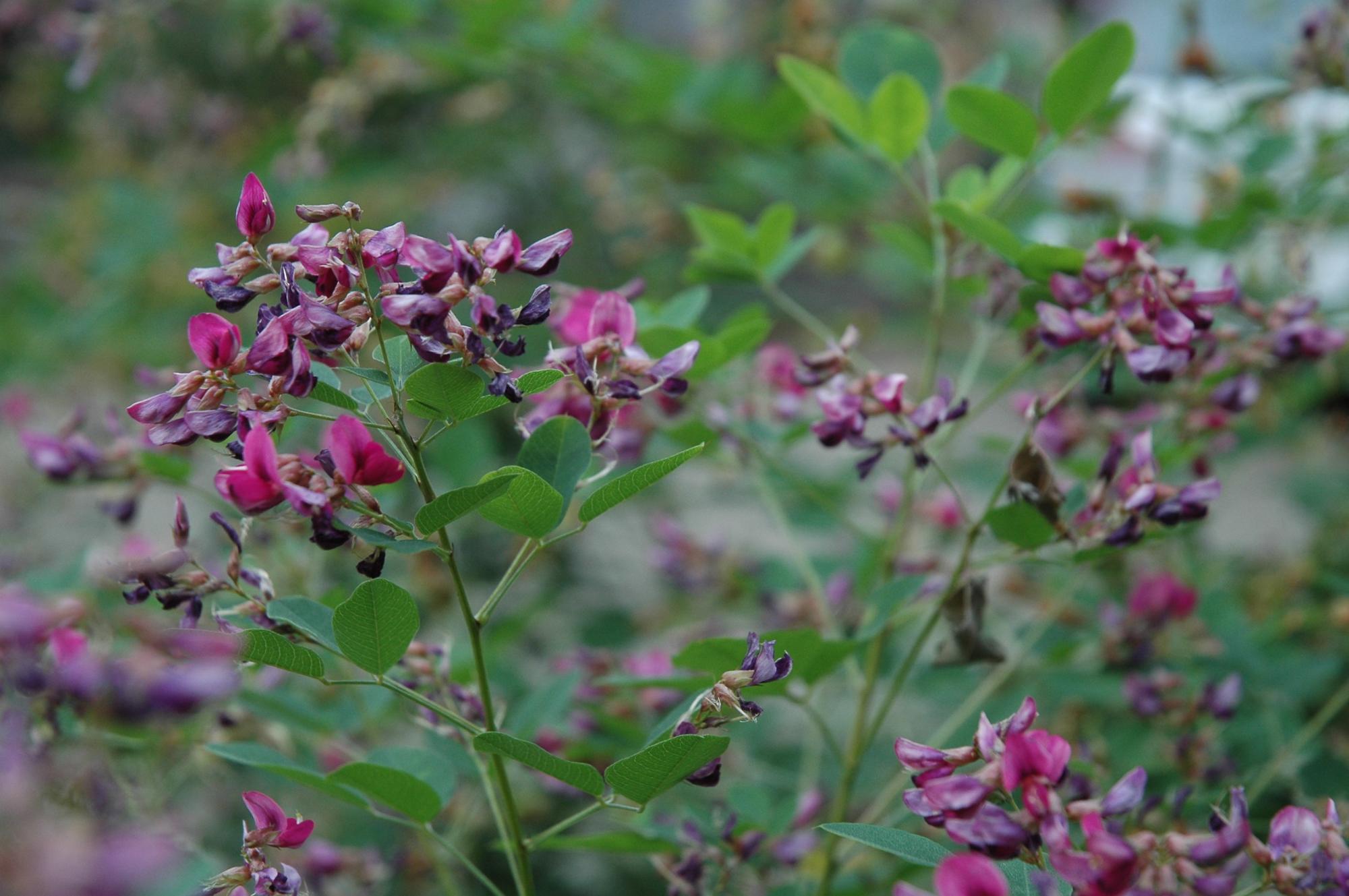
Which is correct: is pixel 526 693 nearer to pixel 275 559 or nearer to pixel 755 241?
pixel 275 559

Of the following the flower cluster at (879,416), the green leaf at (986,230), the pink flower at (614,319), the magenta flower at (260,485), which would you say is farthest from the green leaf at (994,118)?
the magenta flower at (260,485)

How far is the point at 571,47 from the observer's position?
5.04ft

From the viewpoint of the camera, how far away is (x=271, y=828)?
53 cm

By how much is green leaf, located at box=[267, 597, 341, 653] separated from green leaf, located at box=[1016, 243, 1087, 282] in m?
0.48

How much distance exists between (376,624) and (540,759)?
4.3 inches

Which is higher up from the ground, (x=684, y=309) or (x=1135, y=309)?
(x=1135, y=309)

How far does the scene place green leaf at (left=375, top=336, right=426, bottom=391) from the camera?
552mm

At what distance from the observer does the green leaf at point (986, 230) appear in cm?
69

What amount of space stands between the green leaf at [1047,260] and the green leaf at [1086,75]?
0.16 m

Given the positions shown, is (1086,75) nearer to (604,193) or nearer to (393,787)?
(393,787)

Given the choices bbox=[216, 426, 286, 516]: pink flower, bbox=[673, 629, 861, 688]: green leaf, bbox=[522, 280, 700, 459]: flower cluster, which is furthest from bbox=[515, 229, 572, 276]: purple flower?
bbox=[673, 629, 861, 688]: green leaf

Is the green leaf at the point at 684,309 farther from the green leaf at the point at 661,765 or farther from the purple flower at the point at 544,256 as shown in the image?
the green leaf at the point at 661,765

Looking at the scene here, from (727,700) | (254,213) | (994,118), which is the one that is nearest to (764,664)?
(727,700)

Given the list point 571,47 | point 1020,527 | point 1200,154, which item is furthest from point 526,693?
point 1200,154
